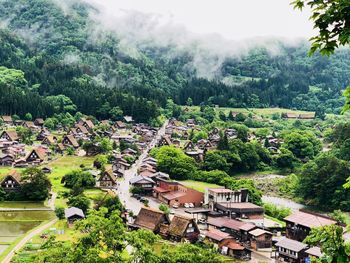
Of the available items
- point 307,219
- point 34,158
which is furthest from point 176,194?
point 34,158

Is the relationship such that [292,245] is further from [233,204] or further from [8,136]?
[8,136]

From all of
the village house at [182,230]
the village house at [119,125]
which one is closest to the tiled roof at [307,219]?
the village house at [182,230]

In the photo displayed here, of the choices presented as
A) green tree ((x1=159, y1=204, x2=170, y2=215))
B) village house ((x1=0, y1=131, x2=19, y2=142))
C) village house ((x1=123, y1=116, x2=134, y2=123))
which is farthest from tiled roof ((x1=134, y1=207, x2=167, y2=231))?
village house ((x1=123, y1=116, x2=134, y2=123))

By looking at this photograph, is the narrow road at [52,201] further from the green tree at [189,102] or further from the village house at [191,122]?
the green tree at [189,102]

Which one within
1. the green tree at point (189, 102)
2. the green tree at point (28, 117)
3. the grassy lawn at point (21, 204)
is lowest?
the grassy lawn at point (21, 204)

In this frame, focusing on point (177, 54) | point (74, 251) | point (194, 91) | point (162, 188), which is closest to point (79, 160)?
point (162, 188)

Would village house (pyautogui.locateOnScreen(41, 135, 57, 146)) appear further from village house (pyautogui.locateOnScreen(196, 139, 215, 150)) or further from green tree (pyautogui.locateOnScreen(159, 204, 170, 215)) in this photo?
green tree (pyautogui.locateOnScreen(159, 204, 170, 215))

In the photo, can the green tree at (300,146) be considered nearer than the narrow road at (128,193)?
No
